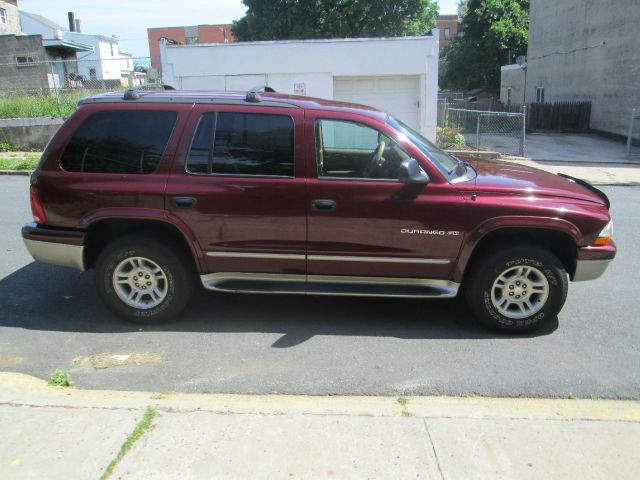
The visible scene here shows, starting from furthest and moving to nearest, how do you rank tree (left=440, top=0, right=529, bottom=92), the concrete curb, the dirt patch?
tree (left=440, top=0, right=529, bottom=92) < the dirt patch < the concrete curb

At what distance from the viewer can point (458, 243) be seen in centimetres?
430

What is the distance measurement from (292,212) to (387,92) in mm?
12609

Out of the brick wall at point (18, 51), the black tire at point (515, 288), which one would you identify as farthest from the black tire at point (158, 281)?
the brick wall at point (18, 51)

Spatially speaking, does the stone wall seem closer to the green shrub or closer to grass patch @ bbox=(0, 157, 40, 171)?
grass patch @ bbox=(0, 157, 40, 171)

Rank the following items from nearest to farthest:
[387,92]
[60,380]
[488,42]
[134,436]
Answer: [134,436], [60,380], [387,92], [488,42]

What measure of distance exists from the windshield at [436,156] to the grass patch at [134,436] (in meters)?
2.72

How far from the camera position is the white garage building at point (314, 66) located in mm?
15438

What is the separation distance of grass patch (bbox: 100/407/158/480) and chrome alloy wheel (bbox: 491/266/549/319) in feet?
8.79

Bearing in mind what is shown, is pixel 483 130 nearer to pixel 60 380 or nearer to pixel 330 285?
pixel 330 285

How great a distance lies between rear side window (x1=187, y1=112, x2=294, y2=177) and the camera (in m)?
4.41

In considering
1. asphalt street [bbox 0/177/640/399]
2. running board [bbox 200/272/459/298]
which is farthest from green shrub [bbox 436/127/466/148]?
running board [bbox 200/272/459/298]

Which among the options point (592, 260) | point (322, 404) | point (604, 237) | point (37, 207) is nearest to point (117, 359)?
point (37, 207)

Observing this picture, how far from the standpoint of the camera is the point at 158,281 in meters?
4.62

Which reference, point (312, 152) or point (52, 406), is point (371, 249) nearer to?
point (312, 152)
